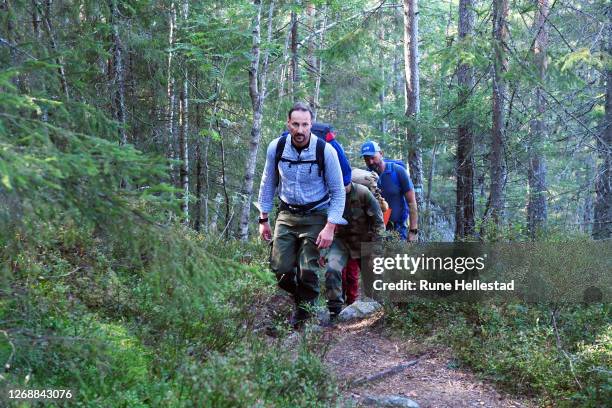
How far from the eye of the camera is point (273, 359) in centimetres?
461

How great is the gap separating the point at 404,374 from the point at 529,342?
133cm

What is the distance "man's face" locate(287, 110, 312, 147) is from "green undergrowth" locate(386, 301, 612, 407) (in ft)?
8.99

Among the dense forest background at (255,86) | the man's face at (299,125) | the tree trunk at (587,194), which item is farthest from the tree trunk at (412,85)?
the man's face at (299,125)

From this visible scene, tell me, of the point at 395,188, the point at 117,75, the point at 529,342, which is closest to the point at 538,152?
the point at 395,188

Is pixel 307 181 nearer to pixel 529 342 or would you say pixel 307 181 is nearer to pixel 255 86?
pixel 529 342

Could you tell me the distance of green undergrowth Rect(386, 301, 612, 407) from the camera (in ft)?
17.1

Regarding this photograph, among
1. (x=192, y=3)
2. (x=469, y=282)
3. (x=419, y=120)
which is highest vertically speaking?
(x=192, y=3)

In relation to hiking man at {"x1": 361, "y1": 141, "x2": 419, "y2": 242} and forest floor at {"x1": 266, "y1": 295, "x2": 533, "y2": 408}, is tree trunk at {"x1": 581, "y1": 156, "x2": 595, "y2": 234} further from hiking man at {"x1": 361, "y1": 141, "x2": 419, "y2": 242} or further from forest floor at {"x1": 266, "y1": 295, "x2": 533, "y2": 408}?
forest floor at {"x1": 266, "y1": 295, "x2": 533, "y2": 408}

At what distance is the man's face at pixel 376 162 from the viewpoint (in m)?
8.01

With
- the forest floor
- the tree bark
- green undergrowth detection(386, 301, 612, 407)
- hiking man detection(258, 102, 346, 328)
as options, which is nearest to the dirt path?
the forest floor

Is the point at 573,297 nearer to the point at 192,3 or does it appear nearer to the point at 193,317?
the point at 193,317

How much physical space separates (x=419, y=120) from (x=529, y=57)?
9.68 ft

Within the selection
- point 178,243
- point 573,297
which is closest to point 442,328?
point 573,297

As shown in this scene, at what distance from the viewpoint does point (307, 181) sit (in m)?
6.13
